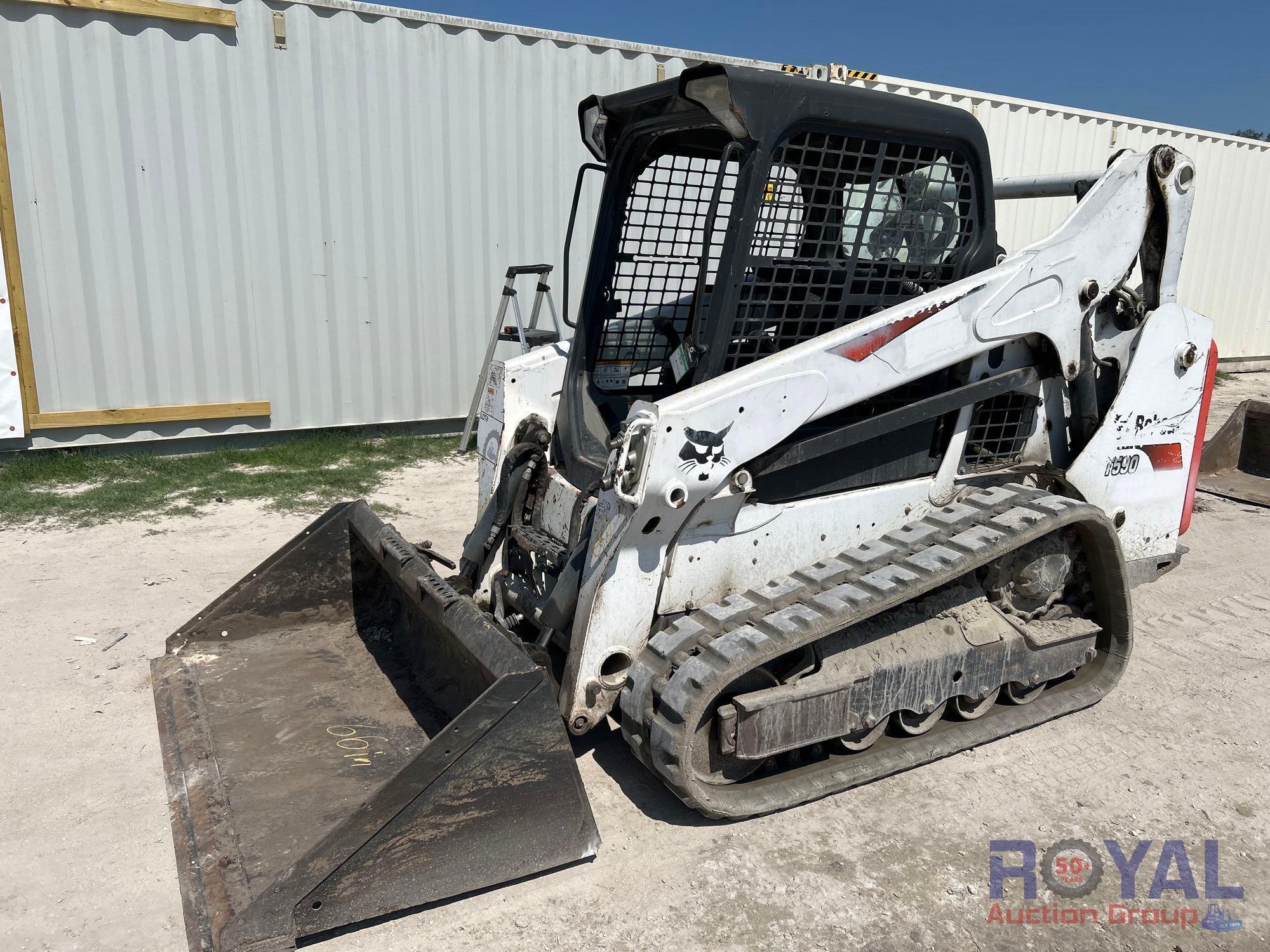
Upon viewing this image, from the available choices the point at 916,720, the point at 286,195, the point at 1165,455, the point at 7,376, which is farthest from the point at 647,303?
the point at 7,376

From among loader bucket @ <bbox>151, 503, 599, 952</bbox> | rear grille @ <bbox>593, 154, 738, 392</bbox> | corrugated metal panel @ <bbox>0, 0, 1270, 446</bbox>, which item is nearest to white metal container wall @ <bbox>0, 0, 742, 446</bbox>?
corrugated metal panel @ <bbox>0, 0, 1270, 446</bbox>

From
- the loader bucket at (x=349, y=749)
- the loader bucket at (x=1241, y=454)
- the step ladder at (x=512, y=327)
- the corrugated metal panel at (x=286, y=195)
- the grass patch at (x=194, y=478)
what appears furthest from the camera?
the step ladder at (x=512, y=327)

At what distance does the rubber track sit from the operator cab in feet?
1.09

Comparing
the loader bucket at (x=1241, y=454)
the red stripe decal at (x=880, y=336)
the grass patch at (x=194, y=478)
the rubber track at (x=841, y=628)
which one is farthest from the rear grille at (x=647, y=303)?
the loader bucket at (x=1241, y=454)

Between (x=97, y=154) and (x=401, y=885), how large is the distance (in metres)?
6.68

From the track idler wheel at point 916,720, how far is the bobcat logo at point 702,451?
114cm

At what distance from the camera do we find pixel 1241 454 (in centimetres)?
732

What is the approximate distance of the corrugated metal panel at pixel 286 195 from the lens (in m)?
7.16

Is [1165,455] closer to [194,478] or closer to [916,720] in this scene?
[916,720]

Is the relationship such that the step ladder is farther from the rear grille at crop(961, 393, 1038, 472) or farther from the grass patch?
the rear grille at crop(961, 393, 1038, 472)

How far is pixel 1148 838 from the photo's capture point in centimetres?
299

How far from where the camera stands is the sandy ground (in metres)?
2.56

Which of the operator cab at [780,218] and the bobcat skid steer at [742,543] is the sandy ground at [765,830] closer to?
the bobcat skid steer at [742,543]

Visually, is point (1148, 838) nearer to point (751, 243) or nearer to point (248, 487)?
point (751, 243)
